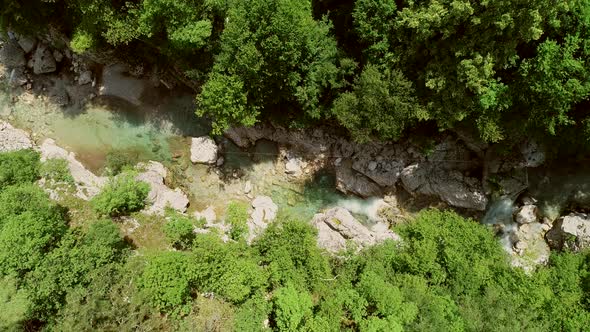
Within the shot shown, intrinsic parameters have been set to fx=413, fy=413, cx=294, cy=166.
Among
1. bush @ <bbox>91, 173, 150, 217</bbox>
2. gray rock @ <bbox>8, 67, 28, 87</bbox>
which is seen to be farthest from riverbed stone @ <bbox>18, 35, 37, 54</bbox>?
bush @ <bbox>91, 173, 150, 217</bbox>

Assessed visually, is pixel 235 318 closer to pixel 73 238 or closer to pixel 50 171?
pixel 73 238

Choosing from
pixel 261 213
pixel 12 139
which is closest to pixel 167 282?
pixel 261 213

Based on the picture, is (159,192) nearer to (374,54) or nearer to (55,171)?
(55,171)

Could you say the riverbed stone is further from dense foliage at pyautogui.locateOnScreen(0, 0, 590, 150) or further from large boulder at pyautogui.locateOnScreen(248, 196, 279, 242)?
large boulder at pyautogui.locateOnScreen(248, 196, 279, 242)

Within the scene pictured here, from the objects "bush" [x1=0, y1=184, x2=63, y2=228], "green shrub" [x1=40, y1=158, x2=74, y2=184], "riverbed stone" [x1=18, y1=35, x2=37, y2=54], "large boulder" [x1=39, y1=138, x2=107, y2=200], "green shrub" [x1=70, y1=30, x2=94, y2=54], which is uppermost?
"green shrub" [x1=70, y1=30, x2=94, y2=54]

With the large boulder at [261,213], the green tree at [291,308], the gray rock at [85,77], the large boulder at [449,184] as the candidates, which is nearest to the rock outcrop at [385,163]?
the large boulder at [449,184]

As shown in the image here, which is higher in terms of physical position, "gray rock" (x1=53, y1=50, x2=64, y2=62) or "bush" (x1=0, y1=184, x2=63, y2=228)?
"gray rock" (x1=53, y1=50, x2=64, y2=62)
